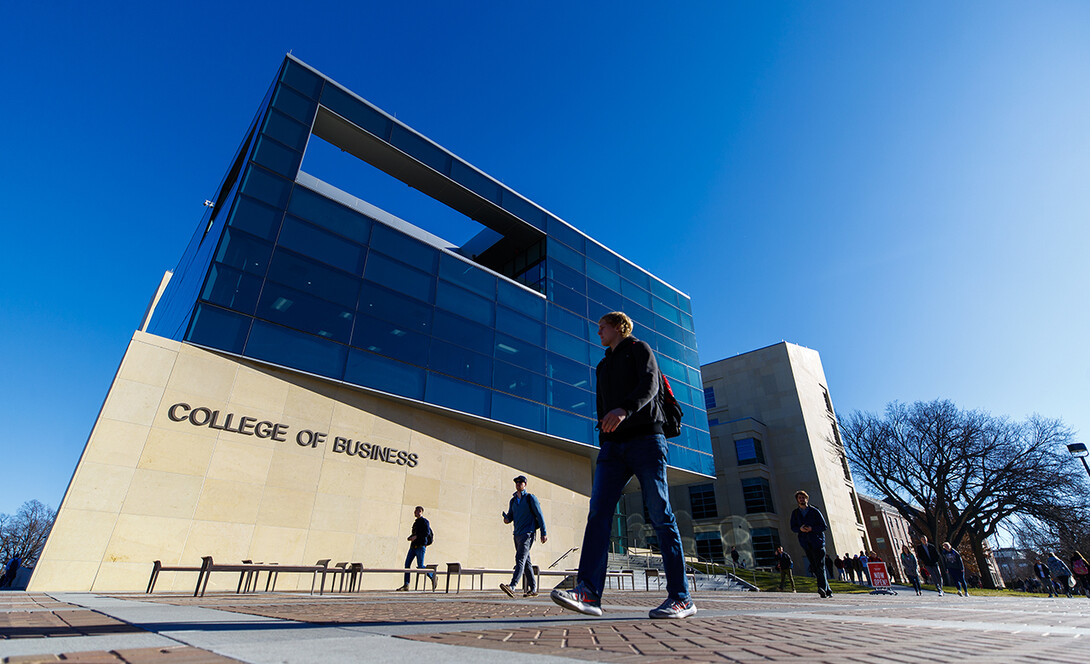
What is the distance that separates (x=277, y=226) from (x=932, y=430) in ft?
118

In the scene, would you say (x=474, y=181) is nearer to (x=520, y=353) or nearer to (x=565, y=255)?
(x=565, y=255)

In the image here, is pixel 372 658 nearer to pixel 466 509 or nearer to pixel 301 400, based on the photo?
pixel 301 400

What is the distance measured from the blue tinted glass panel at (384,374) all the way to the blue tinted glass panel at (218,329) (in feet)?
8.80

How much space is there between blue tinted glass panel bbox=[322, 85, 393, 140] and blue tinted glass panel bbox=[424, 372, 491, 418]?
867 centimetres

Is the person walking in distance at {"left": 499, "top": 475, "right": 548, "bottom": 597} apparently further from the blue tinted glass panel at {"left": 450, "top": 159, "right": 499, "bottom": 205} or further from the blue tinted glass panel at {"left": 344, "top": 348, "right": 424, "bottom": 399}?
the blue tinted glass panel at {"left": 450, "top": 159, "right": 499, "bottom": 205}

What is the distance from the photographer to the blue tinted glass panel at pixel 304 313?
12.9 meters

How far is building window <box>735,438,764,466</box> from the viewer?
1513 inches

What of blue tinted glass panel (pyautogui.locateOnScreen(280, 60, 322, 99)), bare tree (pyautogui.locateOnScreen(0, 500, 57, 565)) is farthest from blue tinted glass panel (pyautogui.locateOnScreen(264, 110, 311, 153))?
bare tree (pyautogui.locateOnScreen(0, 500, 57, 565))

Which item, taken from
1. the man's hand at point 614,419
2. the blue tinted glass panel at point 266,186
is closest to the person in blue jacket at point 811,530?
the man's hand at point 614,419

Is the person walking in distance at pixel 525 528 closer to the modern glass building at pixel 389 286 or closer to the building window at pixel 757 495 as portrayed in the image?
the modern glass building at pixel 389 286

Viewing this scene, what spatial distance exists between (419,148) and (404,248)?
416cm

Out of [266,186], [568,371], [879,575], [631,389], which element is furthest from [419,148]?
[879,575]

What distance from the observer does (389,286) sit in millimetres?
15500

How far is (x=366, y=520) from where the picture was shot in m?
13.1
